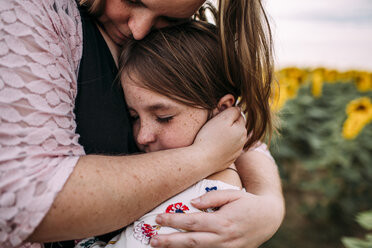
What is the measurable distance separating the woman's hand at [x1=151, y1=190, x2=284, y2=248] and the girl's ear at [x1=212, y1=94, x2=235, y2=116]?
50 cm

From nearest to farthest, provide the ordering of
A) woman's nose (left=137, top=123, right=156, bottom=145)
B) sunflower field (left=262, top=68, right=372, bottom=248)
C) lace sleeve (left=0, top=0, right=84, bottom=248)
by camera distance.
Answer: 1. lace sleeve (left=0, top=0, right=84, bottom=248)
2. woman's nose (left=137, top=123, right=156, bottom=145)
3. sunflower field (left=262, top=68, right=372, bottom=248)

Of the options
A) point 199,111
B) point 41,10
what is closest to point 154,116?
point 199,111

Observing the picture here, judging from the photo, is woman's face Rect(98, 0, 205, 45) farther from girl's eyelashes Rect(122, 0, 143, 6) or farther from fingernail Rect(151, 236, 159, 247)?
fingernail Rect(151, 236, 159, 247)

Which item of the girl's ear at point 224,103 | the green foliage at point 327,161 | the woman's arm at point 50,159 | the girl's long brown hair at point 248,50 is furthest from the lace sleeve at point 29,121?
the green foliage at point 327,161

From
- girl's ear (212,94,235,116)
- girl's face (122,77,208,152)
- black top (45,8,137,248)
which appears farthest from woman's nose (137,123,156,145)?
girl's ear (212,94,235,116)

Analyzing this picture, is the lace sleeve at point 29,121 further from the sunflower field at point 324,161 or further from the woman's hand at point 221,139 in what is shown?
the sunflower field at point 324,161

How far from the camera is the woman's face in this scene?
4.52ft

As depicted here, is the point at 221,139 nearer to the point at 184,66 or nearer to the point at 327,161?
the point at 184,66

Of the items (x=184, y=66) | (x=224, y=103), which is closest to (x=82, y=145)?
(x=184, y=66)

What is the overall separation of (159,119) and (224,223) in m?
0.60

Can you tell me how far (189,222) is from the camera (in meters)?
1.28

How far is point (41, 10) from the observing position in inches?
41.9

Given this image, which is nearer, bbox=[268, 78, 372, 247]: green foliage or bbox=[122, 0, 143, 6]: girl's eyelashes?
bbox=[122, 0, 143, 6]: girl's eyelashes

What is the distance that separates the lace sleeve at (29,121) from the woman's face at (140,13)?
0.39 m
